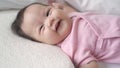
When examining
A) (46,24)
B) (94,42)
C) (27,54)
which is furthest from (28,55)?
(94,42)

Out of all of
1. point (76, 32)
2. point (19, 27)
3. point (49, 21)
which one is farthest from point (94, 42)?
point (19, 27)

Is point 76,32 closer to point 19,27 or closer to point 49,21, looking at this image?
point 49,21

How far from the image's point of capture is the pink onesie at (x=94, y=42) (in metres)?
0.88

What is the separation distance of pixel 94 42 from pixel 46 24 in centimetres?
22

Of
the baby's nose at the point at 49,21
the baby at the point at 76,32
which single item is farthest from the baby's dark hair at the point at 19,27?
the baby's nose at the point at 49,21

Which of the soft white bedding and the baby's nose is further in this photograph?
the baby's nose

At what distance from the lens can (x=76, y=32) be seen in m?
0.95

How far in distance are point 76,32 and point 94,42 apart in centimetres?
9

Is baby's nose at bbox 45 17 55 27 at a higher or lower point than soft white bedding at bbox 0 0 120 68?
higher

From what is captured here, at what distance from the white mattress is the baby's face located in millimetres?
46

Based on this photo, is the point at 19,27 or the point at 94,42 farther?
the point at 19,27

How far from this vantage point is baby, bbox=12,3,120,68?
89cm

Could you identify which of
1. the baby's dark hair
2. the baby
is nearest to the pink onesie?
the baby

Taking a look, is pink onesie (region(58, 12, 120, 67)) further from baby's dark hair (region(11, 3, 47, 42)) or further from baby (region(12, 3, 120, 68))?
baby's dark hair (region(11, 3, 47, 42))
